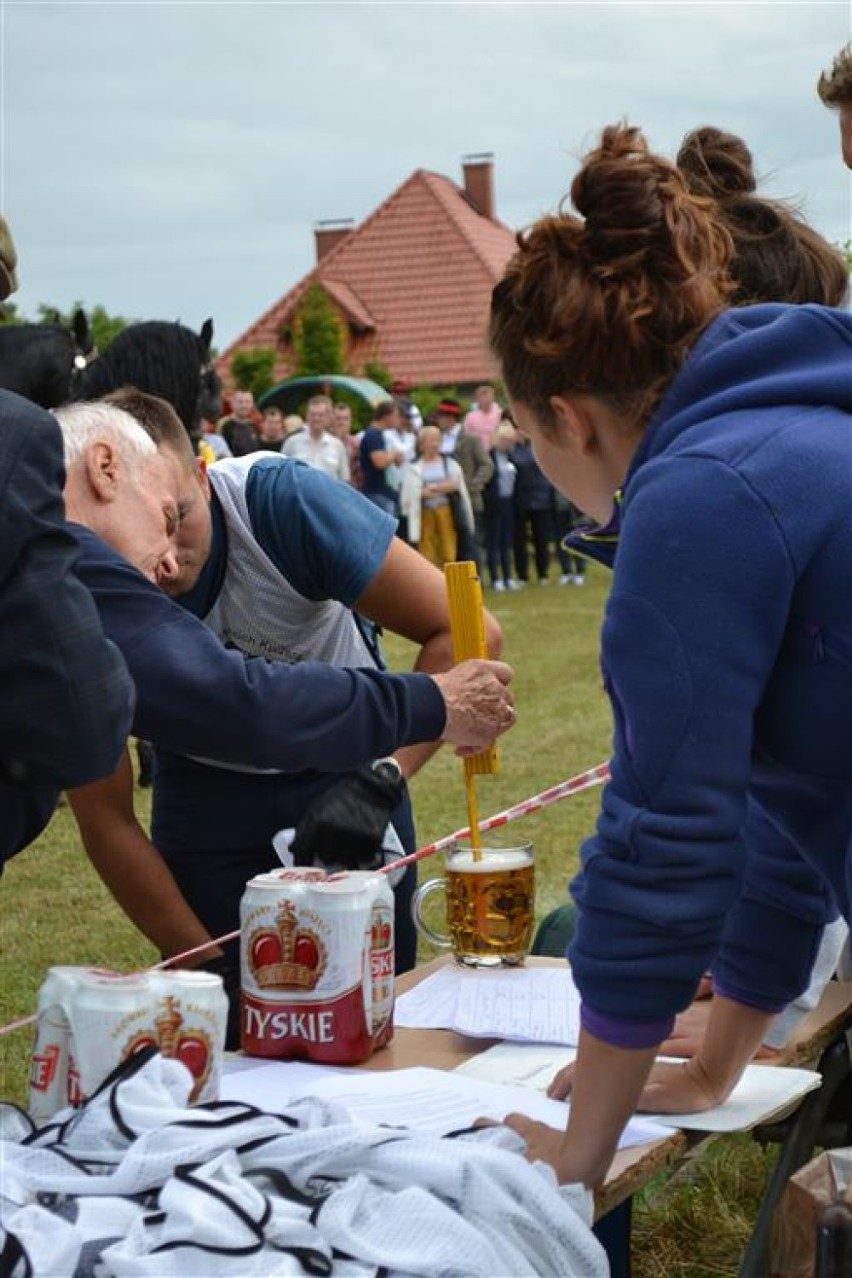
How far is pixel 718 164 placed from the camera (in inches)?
111

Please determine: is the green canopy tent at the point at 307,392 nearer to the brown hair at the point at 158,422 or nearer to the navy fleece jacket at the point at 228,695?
the brown hair at the point at 158,422

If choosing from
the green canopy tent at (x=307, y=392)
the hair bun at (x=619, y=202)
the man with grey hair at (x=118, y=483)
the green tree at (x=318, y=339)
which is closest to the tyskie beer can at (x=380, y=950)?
the man with grey hair at (x=118, y=483)

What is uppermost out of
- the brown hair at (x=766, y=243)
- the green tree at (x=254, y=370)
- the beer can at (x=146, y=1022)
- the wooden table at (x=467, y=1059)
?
the brown hair at (x=766, y=243)

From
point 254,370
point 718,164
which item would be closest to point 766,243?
point 718,164

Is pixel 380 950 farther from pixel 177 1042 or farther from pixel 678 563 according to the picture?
pixel 678 563

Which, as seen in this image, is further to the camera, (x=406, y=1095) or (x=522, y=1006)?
(x=522, y=1006)

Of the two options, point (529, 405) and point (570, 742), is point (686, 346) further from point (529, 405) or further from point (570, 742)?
point (570, 742)

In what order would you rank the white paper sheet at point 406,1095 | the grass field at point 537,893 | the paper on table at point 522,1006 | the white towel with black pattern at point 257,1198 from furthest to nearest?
the grass field at point 537,893 → the paper on table at point 522,1006 → the white paper sheet at point 406,1095 → the white towel with black pattern at point 257,1198

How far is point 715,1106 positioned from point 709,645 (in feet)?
2.06

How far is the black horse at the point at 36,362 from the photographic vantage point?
2.97 metres

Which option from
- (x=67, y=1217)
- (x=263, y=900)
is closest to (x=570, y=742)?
(x=263, y=900)

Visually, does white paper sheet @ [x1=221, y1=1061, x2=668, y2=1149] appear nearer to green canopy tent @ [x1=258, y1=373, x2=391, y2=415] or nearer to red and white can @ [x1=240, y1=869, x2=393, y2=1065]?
red and white can @ [x1=240, y1=869, x2=393, y2=1065]

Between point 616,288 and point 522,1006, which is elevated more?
point 616,288

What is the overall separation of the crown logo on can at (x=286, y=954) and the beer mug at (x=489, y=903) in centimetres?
42
